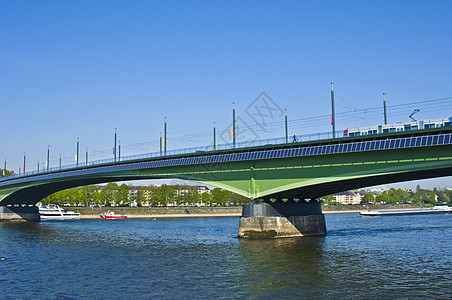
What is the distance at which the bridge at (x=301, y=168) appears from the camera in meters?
40.2

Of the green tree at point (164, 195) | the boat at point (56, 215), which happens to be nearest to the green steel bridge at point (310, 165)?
the boat at point (56, 215)

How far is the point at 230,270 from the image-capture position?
3262 cm

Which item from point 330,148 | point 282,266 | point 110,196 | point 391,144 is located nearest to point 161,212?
point 110,196

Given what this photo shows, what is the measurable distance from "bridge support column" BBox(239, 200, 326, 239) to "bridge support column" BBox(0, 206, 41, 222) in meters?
69.9

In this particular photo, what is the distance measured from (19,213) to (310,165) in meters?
80.9

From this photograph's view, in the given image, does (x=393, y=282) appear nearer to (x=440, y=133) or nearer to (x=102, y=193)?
(x=440, y=133)

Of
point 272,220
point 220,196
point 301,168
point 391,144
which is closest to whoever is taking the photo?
point 391,144

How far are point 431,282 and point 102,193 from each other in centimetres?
13600

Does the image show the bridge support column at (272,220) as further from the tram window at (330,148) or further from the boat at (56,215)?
the boat at (56,215)

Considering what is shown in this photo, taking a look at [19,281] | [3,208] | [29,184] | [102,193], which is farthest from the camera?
[102,193]

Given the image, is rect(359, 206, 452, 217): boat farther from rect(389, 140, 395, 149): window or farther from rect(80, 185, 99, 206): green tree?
rect(389, 140, 395, 149): window

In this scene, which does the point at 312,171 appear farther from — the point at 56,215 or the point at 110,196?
the point at 110,196

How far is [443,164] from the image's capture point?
129ft

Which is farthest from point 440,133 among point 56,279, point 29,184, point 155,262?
point 29,184
